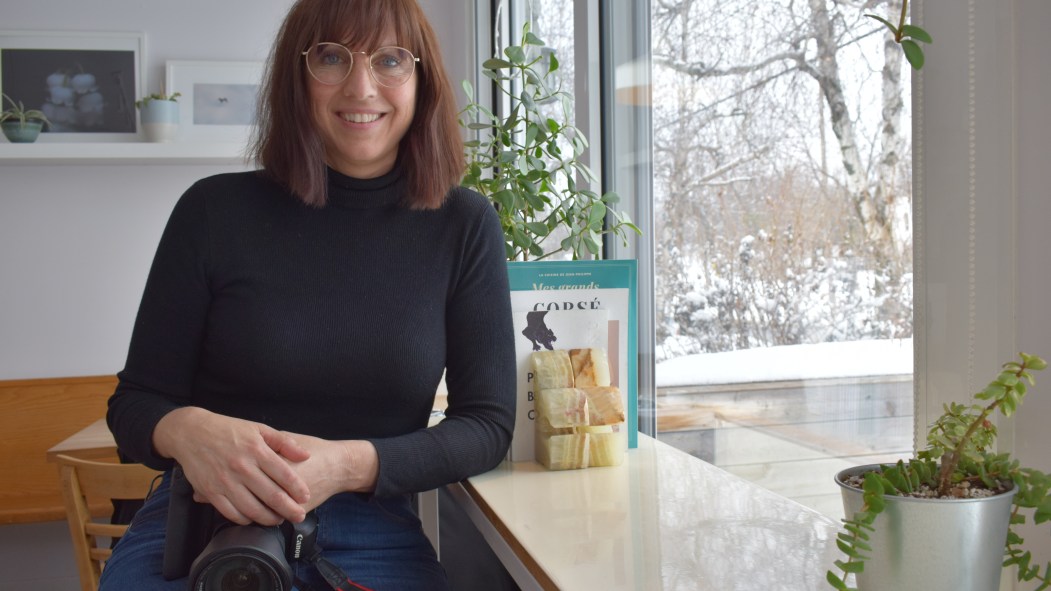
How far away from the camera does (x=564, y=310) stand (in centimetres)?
137

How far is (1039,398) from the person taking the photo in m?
0.73


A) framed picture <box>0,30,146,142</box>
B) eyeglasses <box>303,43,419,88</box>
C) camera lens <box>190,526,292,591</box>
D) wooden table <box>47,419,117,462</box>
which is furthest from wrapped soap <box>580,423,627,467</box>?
framed picture <box>0,30,146,142</box>

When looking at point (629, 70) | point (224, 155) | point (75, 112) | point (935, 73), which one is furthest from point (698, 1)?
point (75, 112)

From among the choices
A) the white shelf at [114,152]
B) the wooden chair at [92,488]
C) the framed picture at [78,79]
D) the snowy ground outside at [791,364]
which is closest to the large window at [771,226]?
the snowy ground outside at [791,364]

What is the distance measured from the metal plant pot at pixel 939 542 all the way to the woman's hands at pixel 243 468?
67 cm

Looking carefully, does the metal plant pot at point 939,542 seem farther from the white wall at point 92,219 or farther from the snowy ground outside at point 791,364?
the white wall at point 92,219

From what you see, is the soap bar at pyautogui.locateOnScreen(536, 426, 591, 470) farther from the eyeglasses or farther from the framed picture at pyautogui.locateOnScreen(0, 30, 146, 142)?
the framed picture at pyautogui.locateOnScreen(0, 30, 146, 142)

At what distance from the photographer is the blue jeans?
1.12 meters

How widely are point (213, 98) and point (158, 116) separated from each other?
24 cm

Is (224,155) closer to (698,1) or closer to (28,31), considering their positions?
(28,31)

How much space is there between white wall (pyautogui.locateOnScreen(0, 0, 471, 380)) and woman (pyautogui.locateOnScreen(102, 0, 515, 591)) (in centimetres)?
201

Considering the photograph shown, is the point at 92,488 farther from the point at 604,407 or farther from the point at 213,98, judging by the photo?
the point at 213,98

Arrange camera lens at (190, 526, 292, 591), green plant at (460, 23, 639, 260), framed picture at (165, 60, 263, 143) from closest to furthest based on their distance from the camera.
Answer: camera lens at (190, 526, 292, 591) → green plant at (460, 23, 639, 260) → framed picture at (165, 60, 263, 143)

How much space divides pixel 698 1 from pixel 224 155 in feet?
7.09
